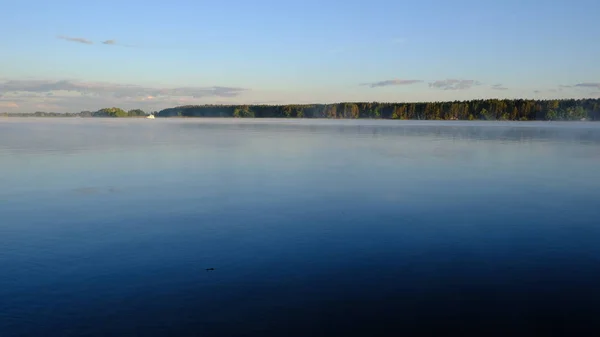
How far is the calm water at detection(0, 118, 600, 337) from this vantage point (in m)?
7.36

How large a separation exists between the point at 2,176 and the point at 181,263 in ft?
55.3

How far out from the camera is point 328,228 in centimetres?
1282

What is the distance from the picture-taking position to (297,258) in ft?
33.5

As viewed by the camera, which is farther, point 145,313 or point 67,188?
point 67,188

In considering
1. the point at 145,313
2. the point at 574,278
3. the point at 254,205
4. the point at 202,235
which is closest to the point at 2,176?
the point at 254,205

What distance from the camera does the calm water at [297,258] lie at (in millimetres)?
7355

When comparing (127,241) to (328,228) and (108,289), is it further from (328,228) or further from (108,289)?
(328,228)

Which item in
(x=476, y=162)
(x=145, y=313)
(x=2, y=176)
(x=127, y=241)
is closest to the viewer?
(x=145, y=313)

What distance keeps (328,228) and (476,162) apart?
19905 mm

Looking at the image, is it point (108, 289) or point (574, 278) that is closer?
point (108, 289)

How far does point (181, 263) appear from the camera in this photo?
32.5ft

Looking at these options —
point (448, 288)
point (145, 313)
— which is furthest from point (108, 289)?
point (448, 288)

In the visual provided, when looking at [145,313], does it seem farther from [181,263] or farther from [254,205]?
[254,205]

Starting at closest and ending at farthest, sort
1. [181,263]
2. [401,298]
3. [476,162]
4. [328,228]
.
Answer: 1. [401,298]
2. [181,263]
3. [328,228]
4. [476,162]
